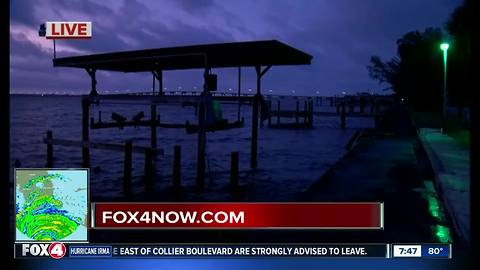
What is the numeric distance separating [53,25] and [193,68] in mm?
14823

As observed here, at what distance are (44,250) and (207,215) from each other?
1593 millimetres

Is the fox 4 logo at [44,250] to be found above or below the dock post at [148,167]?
above

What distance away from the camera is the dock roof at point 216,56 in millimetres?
12742

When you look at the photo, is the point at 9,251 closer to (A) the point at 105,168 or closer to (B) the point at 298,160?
(A) the point at 105,168

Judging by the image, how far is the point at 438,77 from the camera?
4719 cm

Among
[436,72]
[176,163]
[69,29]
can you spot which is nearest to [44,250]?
[69,29]

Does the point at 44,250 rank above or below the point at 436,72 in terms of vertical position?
below

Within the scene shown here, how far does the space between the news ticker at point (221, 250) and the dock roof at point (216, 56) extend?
28.0 ft

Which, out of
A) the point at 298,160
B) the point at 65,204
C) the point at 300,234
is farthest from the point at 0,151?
the point at 298,160

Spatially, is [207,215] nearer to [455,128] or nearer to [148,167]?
[148,167]

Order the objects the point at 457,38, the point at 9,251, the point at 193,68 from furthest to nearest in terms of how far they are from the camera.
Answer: the point at 457,38 → the point at 193,68 → the point at 9,251

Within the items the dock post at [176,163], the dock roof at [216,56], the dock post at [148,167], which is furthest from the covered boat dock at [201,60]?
the dock post at [148,167]

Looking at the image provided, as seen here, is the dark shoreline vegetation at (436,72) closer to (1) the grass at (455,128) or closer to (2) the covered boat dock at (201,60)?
(1) the grass at (455,128)

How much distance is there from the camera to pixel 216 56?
48.2 feet
